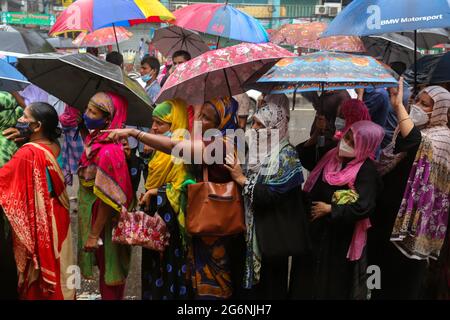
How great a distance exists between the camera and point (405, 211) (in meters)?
3.17

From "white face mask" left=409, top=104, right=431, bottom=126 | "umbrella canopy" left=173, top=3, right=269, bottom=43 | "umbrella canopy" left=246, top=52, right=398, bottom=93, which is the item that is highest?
"umbrella canopy" left=173, top=3, right=269, bottom=43

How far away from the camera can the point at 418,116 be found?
323cm

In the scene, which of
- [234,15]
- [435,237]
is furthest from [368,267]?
[234,15]

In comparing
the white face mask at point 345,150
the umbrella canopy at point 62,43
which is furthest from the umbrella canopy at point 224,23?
the umbrella canopy at point 62,43

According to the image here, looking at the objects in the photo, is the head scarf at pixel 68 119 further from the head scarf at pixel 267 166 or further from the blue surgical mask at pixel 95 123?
the head scarf at pixel 267 166

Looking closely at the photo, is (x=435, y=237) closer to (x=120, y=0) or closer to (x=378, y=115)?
(x=378, y=115)

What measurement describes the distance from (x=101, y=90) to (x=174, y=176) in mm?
879

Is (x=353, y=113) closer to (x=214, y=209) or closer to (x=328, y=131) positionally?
(x=328, y=131)

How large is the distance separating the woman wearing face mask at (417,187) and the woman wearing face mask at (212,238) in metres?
1.01

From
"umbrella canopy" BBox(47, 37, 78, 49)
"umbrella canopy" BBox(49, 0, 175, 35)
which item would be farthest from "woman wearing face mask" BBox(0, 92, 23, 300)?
→ "umbrella canopy" BBox(47, 37, 78, 49)

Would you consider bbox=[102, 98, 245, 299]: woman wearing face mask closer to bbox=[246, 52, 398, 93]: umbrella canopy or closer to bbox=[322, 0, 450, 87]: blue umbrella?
bbox=[246, 52, 398, 93]: umbrella canopy

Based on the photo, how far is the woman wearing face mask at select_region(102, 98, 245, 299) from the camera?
296cm

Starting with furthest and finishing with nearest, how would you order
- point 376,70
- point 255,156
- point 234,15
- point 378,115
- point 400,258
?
point 234,15
point 378,115
point 400,258
point 255,156
point 376,70

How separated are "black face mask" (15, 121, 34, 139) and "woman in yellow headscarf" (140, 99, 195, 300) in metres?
0.82
